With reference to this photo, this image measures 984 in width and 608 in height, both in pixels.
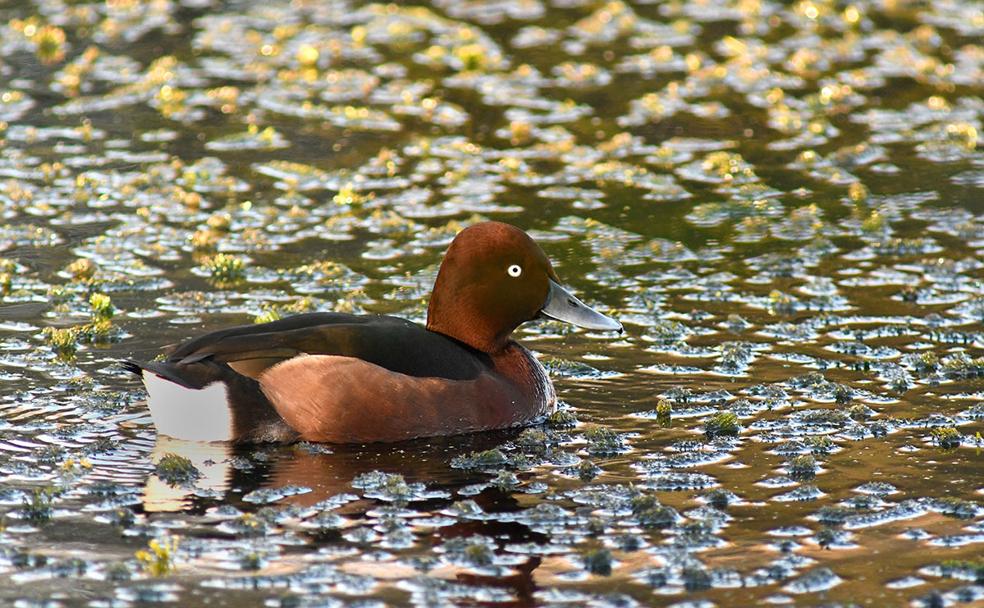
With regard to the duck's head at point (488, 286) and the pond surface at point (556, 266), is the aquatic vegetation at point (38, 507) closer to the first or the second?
the pond surface at point (556, 266)

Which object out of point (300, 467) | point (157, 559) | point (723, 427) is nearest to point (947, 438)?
point (723, 427)

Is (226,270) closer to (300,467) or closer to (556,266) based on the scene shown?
(556,266)

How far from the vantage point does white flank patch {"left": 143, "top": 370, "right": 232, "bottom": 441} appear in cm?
941

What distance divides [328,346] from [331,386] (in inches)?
9.6

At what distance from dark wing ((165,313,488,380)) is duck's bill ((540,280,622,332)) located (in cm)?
83

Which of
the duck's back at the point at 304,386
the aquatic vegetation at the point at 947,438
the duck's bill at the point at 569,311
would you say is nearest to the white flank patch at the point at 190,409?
the duck's back at the point at 304,386

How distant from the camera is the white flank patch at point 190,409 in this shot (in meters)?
9.41

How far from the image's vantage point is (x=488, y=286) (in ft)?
33.4

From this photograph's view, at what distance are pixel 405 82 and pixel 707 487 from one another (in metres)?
10.3

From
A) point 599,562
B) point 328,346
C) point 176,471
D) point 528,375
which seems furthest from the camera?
point 528,375

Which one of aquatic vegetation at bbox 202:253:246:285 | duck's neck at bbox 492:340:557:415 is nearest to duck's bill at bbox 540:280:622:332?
duck's neck at bbox 492:340:557:415

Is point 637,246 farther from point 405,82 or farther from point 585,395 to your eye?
point 405,82

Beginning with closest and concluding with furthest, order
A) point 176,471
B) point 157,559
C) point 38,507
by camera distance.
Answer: point 157,559, point 38,507, point 176,471

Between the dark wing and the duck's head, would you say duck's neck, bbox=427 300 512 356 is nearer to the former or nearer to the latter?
the duck's head
